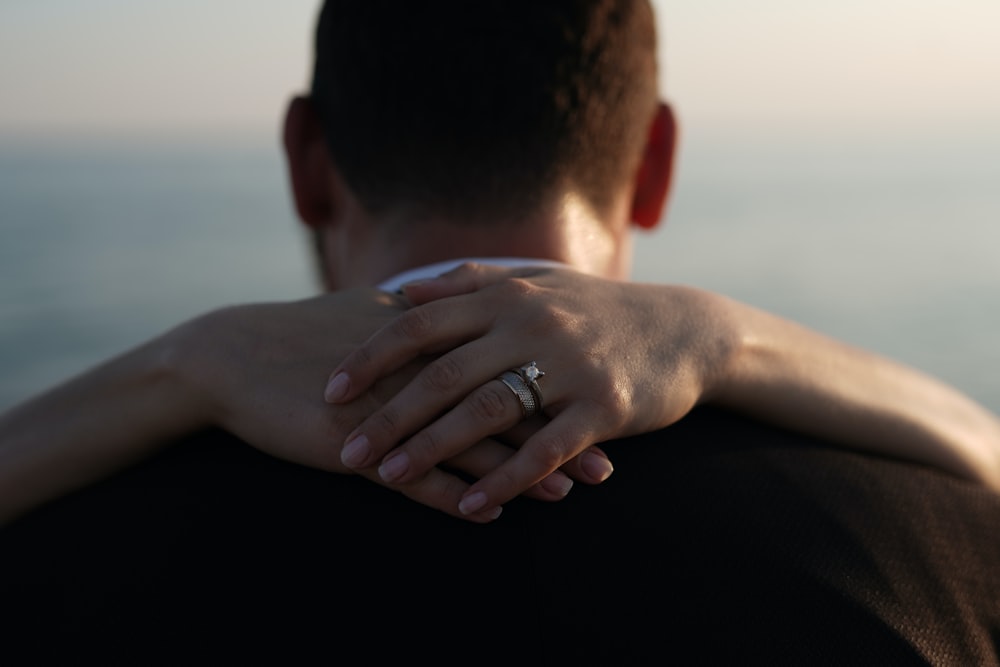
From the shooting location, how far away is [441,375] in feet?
5.12

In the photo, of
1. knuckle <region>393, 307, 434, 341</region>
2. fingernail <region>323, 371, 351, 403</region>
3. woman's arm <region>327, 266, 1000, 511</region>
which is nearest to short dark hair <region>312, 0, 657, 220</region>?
woman's arm <region>327, 266, 1000, 511</region>

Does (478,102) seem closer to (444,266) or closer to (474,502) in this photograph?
(444,266)

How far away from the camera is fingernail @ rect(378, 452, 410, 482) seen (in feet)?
4.94

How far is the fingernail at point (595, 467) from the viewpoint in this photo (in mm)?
1578

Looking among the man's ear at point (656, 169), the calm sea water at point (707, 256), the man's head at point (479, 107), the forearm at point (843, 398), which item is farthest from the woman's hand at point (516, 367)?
the calm sea water at point (707, 256)

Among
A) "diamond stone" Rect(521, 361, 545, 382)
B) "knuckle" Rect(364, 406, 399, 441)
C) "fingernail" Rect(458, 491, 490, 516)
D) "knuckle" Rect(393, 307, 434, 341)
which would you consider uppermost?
"knuckle" Rect(393, 307, 434, 341)

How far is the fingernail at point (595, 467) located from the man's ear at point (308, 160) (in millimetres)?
965

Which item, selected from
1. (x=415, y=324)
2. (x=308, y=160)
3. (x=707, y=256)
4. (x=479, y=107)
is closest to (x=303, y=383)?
(x=415, y=324)

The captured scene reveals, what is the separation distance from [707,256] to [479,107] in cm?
2613

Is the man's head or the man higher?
the man's head

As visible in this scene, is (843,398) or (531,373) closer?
(531,373)

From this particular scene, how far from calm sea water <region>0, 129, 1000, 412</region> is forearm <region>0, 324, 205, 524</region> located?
1837 centimetres

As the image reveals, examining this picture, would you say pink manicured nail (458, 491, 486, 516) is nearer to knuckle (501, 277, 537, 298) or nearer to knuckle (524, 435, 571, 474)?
knuckle (524, 435, 571, 474)

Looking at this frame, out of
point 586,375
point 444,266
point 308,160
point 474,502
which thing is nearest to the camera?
point 474,502
